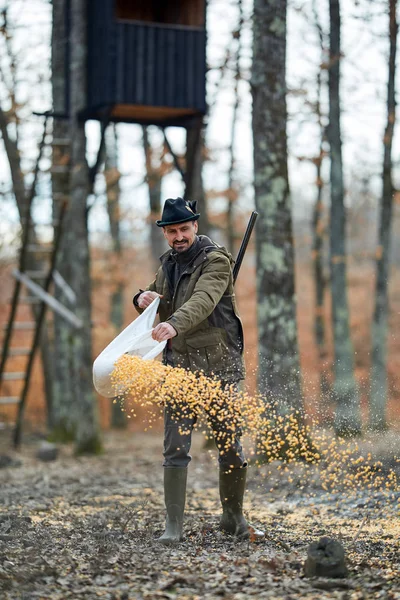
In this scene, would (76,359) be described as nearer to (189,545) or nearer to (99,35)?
(99,35)

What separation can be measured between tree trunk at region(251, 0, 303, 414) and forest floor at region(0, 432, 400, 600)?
1.61m

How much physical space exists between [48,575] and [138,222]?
54.9 ft

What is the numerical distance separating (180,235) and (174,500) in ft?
5.84

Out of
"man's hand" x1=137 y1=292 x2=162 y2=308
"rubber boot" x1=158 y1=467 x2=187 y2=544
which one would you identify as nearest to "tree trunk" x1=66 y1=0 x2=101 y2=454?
"man's hand" x1=137 y1=292 x2=162 y2=308

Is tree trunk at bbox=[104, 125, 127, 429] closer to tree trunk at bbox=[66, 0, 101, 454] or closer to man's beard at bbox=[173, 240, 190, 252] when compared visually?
tree trunk at bbox=[66, 0, 101, 454]

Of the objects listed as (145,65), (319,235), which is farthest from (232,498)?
(319,235)

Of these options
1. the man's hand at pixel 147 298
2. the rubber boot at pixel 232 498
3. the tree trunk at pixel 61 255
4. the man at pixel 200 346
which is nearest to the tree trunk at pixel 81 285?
the tree trunk at pixel 61 255

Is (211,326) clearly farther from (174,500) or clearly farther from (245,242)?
(174,500)

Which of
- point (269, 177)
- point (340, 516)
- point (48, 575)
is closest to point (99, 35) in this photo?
point (269, 177)

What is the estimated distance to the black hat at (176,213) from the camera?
235 inches

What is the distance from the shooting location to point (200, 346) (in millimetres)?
5949

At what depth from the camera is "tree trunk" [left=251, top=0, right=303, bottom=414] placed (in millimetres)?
9891

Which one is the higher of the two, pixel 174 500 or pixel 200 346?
pixel 200 346

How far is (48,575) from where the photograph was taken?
197 inches
